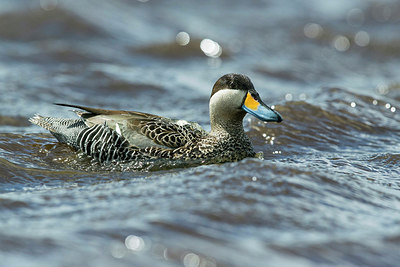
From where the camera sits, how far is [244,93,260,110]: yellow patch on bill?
21.8ft

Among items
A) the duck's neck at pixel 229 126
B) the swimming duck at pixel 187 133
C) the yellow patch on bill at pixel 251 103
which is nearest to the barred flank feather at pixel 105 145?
the swimming duck at pixel 187 133

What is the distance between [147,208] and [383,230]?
184cm

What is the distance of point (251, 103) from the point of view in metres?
6.66

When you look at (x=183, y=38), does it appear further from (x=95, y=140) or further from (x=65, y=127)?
(x=95, y=140)

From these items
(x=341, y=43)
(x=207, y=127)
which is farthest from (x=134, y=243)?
(x=341, y=43)

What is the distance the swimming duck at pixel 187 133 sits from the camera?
263 inches

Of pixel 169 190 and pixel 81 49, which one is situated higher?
pixel 81 49

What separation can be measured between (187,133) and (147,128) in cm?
40

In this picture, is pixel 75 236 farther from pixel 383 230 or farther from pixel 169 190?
pixel 383 230

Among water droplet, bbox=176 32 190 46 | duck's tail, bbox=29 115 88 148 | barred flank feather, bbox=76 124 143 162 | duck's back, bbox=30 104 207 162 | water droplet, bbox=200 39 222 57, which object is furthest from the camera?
water droplet, bbox=176 32 190 46

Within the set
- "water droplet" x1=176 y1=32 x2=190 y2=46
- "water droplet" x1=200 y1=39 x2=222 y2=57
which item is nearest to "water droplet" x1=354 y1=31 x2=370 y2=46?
"water droplet" x1=200 y1=39 x2=222 y2=57

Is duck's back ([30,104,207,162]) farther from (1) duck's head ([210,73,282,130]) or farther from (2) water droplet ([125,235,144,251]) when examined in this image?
(2) water droplet ([125,235,144,251])

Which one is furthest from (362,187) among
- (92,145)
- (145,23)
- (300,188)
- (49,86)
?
(145,23)

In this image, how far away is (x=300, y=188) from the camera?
19.4 ft
